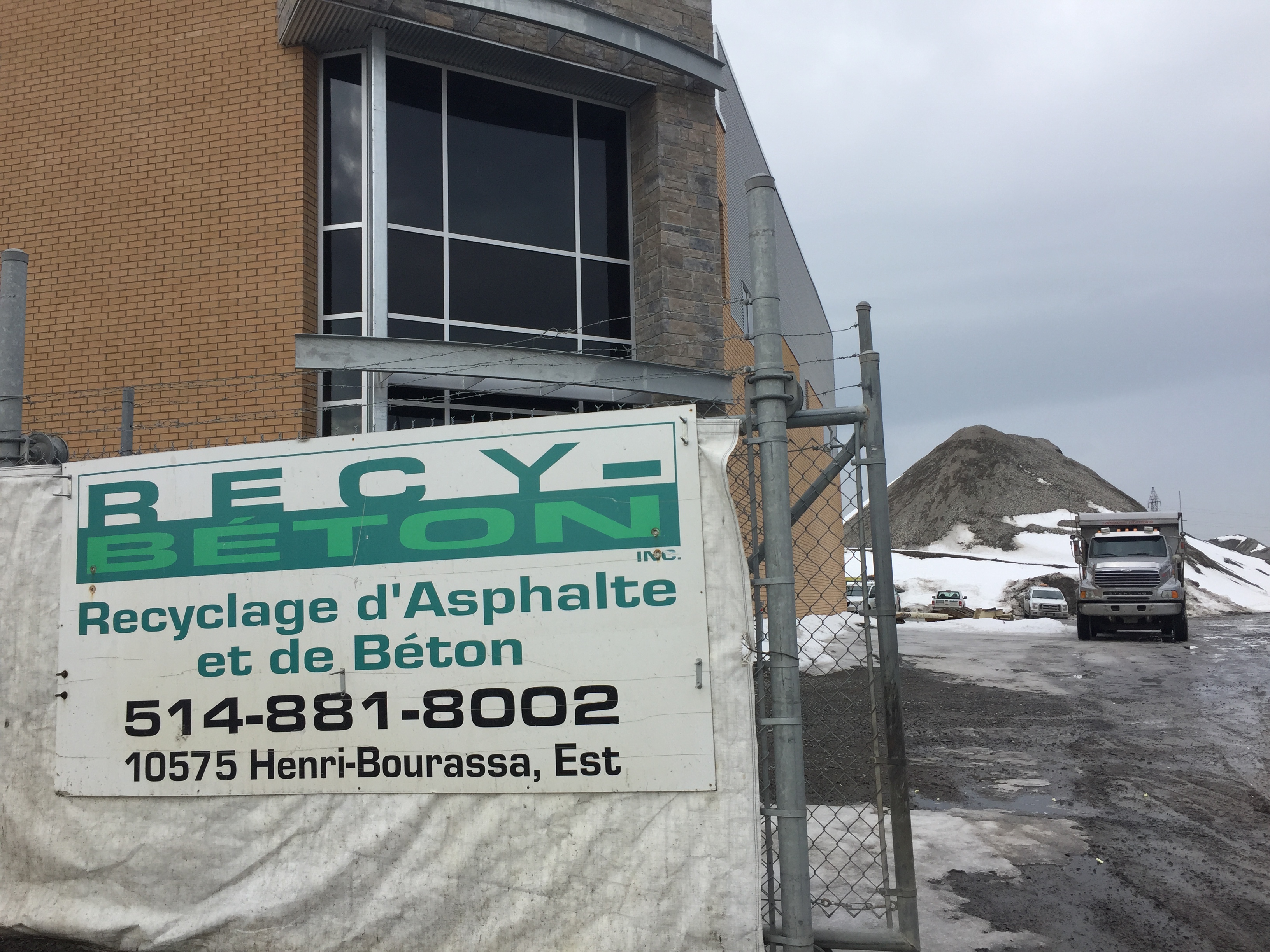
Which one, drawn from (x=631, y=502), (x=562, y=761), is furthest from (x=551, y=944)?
(x=631, y=502)

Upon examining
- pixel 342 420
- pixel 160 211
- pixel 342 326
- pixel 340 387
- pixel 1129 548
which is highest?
pixel 160 211

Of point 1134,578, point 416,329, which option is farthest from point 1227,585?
point 416,329

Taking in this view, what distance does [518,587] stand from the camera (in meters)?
3.52

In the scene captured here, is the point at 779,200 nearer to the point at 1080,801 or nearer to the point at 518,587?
the point at 1080,801

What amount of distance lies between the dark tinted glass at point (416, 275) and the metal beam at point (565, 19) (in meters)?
2.61

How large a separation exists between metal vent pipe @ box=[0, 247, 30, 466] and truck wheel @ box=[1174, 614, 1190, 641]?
2648 cm

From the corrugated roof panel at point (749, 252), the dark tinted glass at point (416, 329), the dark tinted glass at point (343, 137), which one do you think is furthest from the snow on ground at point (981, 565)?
the dark tinted glass at point (343, 137)

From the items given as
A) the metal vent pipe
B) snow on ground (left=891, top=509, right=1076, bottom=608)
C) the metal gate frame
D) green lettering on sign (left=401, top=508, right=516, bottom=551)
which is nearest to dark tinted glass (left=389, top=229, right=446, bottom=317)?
the metal vent pipe

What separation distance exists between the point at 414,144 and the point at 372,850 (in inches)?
422

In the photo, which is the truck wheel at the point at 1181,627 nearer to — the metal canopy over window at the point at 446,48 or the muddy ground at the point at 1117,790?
the muddy ground at the point at 1117,790

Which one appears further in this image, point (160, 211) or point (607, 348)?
point (607, 348)

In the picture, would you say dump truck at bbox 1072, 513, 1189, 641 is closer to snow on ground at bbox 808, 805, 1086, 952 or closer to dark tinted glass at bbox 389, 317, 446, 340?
dark tinted glass at bbox 389, 317, 446, 340

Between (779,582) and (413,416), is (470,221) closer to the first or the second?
(413,416)

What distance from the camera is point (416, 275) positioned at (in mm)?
12078
